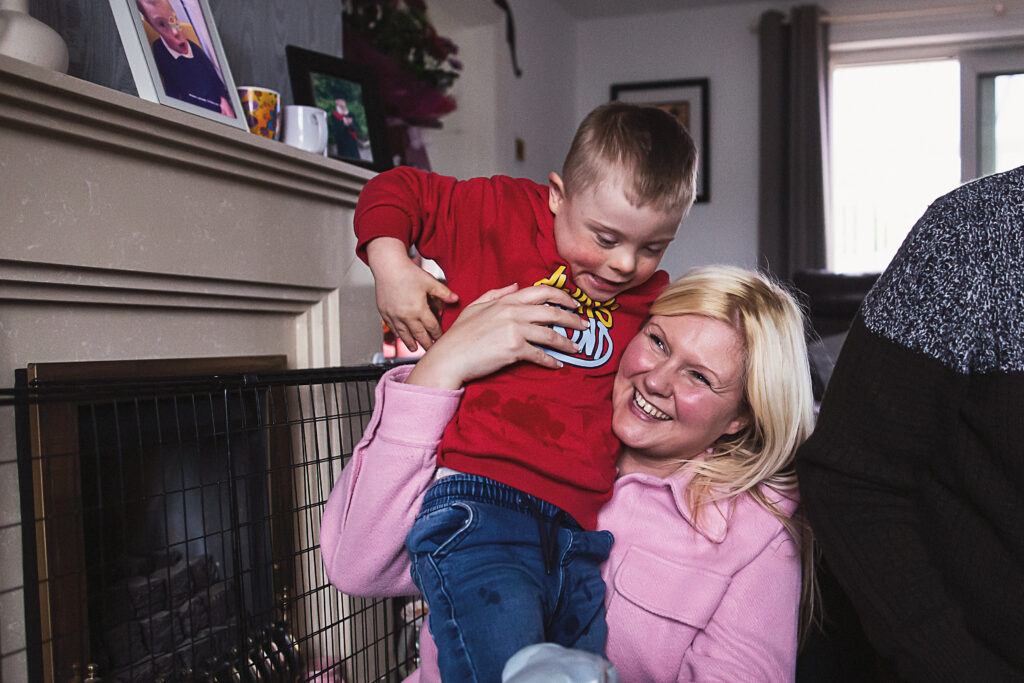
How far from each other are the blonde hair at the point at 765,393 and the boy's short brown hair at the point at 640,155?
0.49 ft

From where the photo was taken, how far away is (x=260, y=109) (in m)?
1.65

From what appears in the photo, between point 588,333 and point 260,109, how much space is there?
0.95m

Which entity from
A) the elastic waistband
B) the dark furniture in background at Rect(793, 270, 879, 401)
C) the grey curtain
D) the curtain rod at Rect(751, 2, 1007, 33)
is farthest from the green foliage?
the curtain rod at Rect(751, 2, 1007, 33)

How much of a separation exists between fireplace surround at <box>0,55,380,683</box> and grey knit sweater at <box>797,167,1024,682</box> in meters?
0.92

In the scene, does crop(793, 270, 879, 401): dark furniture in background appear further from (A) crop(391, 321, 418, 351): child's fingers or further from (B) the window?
(A) crop(391, 321, 418, 351): child's fingers

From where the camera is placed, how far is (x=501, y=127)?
3.78 metres

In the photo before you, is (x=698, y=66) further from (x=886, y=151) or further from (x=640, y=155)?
(x=640, y=155)

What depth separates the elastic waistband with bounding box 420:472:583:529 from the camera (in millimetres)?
971

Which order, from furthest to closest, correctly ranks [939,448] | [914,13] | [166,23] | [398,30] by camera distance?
[914,13] < [398,30] < [166,23] < [939,448]

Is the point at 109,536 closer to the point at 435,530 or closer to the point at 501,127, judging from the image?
the point at 435,530

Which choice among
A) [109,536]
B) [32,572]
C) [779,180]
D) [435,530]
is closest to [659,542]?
[435,530]

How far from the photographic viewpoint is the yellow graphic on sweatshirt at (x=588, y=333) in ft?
3.64

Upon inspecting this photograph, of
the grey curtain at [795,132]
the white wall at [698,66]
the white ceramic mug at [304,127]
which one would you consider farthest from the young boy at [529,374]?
the grey curtain at [795,132]

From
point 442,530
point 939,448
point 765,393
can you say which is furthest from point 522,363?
point 939,448
